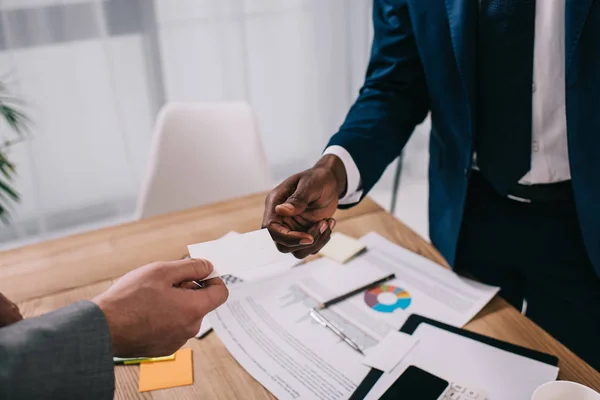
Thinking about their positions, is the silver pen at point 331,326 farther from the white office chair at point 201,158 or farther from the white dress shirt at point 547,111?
the white office chair at point 201,158

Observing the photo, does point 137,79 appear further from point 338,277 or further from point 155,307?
point 155,307

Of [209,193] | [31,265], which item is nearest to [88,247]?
[31,265]

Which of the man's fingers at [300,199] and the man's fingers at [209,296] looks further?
the man's fingers at [300,199]

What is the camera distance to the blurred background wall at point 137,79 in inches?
97.8

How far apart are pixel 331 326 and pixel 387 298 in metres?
0.14

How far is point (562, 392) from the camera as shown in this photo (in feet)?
2.41

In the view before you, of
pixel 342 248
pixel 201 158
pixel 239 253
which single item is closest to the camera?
pixel 239 253

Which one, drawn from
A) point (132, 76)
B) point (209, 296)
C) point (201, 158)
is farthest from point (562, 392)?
point (132, 76)

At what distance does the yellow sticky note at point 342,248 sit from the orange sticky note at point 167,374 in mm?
387

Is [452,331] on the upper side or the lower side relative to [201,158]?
lower

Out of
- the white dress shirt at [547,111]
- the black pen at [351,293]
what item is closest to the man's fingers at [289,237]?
the black pen at [351,293]

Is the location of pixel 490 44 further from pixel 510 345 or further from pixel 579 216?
pixel 510 345

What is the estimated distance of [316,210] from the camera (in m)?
1.11

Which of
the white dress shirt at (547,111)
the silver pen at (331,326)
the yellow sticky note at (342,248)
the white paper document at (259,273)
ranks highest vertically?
the white dress shirt at (547,111)
